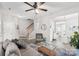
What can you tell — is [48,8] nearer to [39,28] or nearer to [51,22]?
[51,22]

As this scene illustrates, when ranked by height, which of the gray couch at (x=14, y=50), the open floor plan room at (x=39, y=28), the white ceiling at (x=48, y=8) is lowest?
the gray couch at (x=14, y=50)

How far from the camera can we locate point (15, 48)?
221 cm

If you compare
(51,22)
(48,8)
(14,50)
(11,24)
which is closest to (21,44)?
(14,50)

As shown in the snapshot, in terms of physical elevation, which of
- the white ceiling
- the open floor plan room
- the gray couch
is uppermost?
the white ceiling

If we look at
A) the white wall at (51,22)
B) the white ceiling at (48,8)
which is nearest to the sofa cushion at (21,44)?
the white wall at (51,22)

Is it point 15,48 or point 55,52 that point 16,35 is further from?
point 55,52

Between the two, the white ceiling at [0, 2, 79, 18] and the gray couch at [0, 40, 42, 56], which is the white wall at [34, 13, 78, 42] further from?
the gray couch at [0, 40, 42, 56]

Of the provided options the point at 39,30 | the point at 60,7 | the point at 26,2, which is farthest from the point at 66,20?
the point at 26,2

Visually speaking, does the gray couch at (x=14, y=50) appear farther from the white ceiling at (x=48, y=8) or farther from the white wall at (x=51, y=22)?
the white ceiling at (x=48, y=8)

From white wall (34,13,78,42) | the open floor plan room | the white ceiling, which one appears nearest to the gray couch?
the open floor plan room

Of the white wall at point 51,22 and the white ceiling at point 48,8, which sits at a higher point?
the white ceiling at point 48,8

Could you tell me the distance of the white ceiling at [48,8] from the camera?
2.21 metres

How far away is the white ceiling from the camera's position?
2215 mm

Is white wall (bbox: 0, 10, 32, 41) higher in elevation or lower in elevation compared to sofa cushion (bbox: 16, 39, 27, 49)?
higher
